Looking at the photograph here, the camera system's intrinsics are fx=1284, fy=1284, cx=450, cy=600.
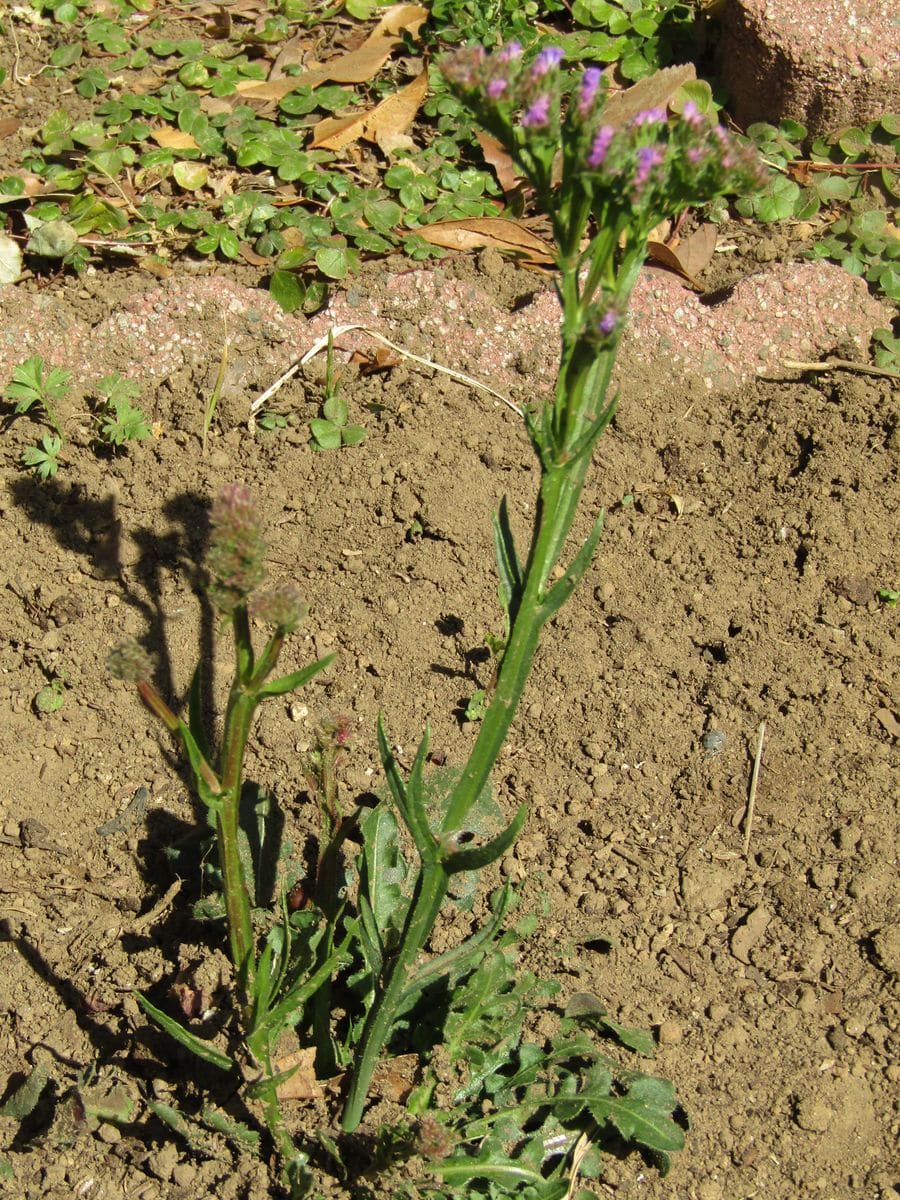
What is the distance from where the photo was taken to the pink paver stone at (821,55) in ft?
14.2

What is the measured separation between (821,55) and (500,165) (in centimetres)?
115

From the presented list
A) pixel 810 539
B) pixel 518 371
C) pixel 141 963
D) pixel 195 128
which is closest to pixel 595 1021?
pixel 141 963

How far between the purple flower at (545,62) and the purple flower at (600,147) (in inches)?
7.6

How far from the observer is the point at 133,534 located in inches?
134

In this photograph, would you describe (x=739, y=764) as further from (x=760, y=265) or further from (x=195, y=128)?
(x=195, y=128)

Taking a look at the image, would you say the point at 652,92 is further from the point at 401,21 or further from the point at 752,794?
the point at 752,794

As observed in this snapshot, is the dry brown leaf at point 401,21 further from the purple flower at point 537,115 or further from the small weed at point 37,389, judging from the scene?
the purple flower at point 537,115

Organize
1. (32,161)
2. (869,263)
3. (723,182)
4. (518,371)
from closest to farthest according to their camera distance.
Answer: (723,182), (518,371), (869,263), (32,161)

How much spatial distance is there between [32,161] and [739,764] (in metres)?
3.11

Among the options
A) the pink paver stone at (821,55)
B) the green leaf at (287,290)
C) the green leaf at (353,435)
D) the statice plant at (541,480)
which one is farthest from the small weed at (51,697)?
the pink paver stone at (821,55)

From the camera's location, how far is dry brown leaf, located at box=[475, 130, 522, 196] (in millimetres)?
4348

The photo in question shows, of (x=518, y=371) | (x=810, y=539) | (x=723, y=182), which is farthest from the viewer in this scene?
(x=518, y=371)

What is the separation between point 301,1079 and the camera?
8.36ft

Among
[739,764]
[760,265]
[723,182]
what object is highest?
[723,182]
